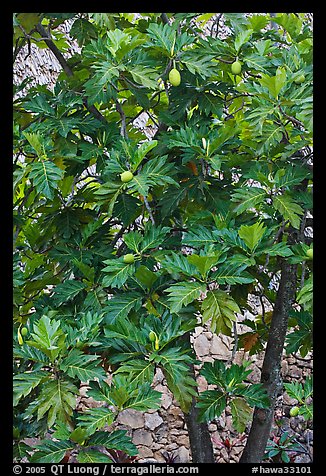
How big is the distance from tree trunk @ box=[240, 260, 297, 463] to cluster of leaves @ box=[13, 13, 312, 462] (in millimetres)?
74

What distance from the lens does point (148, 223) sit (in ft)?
5.29

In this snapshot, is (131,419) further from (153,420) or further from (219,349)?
(219,349)

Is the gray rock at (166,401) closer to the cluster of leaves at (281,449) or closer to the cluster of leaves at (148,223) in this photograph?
the cluster of leaves at (281,449)

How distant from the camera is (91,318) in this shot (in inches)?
56.7

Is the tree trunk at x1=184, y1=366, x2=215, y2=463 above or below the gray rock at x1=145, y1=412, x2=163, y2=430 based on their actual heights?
below

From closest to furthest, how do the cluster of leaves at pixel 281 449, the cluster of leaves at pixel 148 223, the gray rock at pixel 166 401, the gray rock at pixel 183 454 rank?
the cluster of leaves at pixel 148 223 < the cluster of leaves at pixel 281 449 < the gray rock at pixel 183 454 < the gray rock at pixel 166 401

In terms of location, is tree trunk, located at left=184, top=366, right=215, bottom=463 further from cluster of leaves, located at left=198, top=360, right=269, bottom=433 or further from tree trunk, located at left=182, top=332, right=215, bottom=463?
cluster of leaves, located at left=198, top=360, right=269, bottom=433

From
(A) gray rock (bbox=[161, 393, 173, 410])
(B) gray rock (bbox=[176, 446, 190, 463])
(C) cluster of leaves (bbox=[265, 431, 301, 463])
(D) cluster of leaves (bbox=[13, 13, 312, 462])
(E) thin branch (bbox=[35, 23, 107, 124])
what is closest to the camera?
(D) cluster of leaves (bbox=[13, 13, 312, 462])

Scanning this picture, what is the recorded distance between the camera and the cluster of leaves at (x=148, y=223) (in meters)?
1.39

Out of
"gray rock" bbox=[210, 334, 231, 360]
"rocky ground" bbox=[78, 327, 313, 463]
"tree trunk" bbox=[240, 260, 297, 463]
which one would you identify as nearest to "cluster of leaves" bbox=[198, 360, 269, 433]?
"tree trunk" bbox=[240, 260, 297, 463]

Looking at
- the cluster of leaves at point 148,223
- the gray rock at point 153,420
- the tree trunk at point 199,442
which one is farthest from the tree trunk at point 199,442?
the gray rock at point 153,420

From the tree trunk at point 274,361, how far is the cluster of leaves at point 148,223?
74 mm

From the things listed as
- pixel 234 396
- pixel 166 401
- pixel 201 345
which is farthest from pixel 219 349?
pixel 234 396

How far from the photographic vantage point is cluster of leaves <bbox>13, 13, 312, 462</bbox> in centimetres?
139
